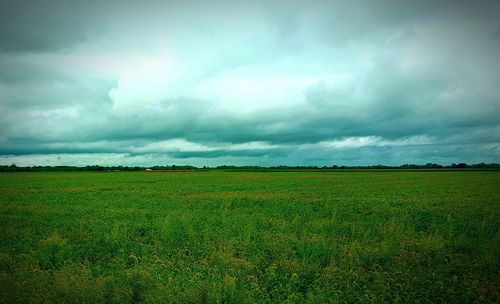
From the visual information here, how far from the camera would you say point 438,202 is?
86.6ft

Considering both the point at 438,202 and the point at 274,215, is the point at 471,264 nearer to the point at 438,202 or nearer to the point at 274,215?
the point at 274,215

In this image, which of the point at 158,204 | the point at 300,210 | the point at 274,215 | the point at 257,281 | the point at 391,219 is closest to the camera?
the point at 257,281

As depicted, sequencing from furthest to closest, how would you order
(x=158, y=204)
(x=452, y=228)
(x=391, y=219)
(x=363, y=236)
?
(x=158, y=204) < (x=391, y=219) < (x=452, y=228) < (x=363, y=236)

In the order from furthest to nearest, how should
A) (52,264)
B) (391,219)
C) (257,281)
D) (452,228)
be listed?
(391,219) → (452,228) → (52,264) → (257,281)

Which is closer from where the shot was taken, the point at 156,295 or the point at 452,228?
the point at 156,295

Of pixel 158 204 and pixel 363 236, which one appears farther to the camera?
pixel 158 204

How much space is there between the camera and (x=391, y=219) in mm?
18766

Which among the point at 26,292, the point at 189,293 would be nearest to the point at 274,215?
the point at 189,293

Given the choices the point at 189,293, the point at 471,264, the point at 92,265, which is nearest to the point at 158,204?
the point at 92,265

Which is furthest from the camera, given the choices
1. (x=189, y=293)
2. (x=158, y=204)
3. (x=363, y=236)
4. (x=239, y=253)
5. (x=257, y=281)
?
(x=158, y=204)

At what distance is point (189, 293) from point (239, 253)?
3.90 m

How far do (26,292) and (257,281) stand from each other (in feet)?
19.9

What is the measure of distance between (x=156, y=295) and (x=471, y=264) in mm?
9978

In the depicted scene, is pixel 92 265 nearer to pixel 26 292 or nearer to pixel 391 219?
pixel 26 292
